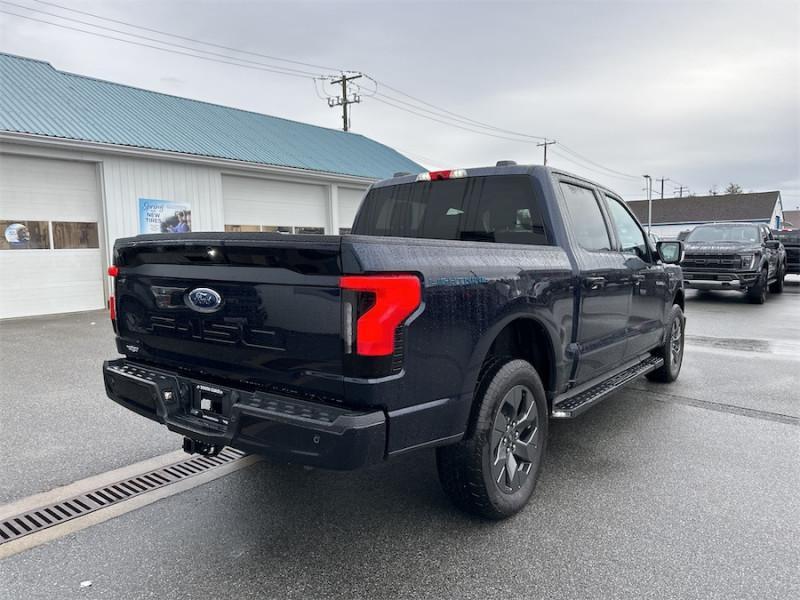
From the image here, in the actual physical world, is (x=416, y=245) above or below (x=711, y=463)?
above

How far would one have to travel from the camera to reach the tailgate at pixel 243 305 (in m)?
2.36

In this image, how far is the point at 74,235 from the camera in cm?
1278

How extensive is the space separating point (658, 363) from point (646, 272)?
97 centimetres

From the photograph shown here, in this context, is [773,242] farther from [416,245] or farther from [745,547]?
[416,245]

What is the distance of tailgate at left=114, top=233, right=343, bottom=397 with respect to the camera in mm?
2361

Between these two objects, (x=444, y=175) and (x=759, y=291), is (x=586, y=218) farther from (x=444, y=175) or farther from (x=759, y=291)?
(x=759, y=291)

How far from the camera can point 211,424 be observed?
2.66 metres

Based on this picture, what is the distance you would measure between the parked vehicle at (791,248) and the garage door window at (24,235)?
20423 millimetres

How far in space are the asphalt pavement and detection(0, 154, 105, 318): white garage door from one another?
29.0 feet

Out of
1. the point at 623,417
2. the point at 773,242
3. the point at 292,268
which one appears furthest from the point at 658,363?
the point at 773,242

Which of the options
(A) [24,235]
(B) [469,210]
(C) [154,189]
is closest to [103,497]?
(B) [469,210]

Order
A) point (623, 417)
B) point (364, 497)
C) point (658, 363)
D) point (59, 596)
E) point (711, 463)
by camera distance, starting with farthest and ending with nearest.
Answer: point (658, 363) → point (623, 417) → point (711, 463) → point (364, 497) → point (59, 596)

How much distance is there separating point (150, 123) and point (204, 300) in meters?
14.1

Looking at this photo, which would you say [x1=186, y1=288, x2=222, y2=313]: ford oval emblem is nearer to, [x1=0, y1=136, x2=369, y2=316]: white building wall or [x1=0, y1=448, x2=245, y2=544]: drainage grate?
[x1=0, y1=448, x2=245, y2=544]: drainage grate
